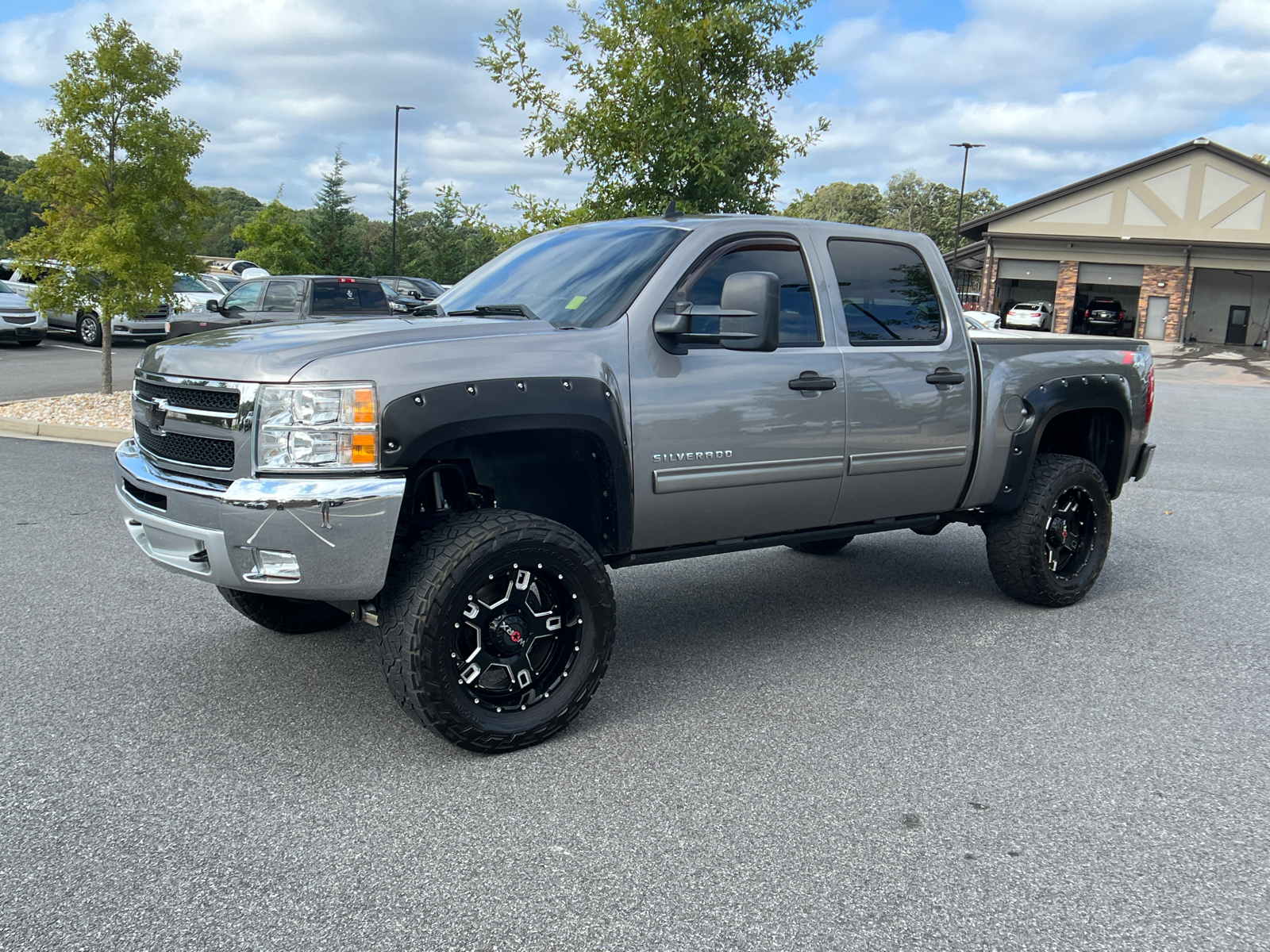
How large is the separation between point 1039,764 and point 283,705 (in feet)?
9.59

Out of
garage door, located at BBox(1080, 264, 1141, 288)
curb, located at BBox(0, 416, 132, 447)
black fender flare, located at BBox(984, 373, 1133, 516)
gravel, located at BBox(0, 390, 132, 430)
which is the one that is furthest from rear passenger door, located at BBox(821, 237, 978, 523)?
garage door, located at BBox(1080, 264, 1141, 288)

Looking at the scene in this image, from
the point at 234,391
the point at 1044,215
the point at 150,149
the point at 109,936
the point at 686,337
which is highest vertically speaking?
the point at 1044,215

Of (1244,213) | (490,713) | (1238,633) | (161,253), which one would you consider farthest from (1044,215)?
(490,713)

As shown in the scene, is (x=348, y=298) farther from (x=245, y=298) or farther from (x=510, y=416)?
(x=510, y=416)

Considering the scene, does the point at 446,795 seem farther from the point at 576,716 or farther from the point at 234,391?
the point at 234,391

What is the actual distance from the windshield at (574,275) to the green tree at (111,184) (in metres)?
9.33

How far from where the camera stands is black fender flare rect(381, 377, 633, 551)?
3551 millimetres

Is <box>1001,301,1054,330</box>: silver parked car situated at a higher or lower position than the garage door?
lower

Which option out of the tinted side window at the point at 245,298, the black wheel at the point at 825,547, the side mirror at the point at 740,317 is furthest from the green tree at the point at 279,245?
the side mirror at the point at 740,317

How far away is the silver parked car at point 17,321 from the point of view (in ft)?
71.3

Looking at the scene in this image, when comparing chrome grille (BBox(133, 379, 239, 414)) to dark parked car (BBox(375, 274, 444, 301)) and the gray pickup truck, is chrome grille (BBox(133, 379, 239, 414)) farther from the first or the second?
dark parked car (BBox(375, 274, 444, 301))

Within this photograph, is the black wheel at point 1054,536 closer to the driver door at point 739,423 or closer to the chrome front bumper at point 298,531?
the driver door at point 739,423

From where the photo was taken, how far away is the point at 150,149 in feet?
42.4

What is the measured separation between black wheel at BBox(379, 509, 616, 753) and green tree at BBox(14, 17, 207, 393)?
10783 millimetres
